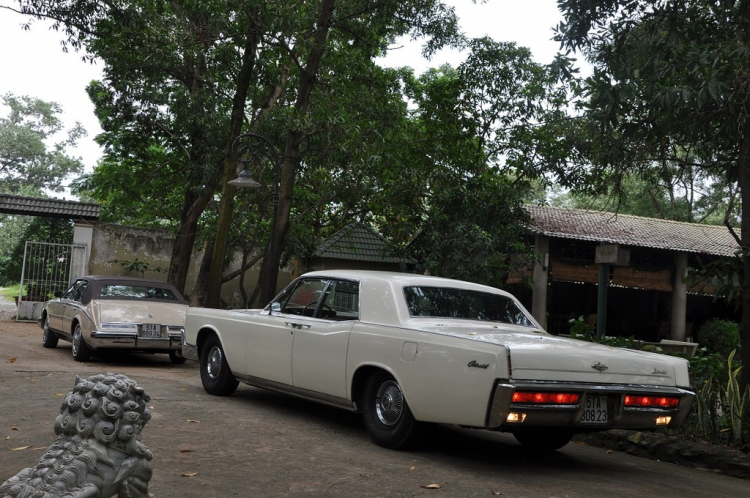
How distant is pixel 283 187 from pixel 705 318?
62.6 feet

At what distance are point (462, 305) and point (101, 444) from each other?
418 centimetres

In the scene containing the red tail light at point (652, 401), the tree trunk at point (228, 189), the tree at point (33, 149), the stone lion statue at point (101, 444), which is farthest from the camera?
the tree at point (33, 149)

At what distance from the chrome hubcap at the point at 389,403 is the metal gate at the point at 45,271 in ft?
54.8

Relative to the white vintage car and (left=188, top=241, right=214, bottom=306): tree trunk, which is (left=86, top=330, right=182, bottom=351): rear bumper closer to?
the white vintage car

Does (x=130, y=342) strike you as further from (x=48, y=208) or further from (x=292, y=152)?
(x=48, y=208)

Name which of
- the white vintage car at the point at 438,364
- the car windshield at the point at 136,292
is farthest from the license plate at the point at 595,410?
the car windshield at the point at 136,292

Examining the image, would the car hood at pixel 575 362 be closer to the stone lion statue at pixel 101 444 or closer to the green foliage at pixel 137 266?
the stone lion statue at pixel 101 444

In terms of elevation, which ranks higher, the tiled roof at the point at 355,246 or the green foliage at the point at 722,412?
the tiled roof at the point at 355,246

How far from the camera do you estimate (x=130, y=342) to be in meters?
11.5

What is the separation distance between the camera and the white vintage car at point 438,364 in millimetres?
5535

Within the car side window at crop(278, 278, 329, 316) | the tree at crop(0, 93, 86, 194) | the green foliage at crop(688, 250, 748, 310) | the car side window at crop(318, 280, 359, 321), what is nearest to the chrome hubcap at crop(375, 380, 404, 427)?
the car side window at crop(318, 280, 359, 321)

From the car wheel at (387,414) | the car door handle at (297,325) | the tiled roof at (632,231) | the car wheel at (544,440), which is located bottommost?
the car wheel at (544,440)

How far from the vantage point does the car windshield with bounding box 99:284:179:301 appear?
1259 cm

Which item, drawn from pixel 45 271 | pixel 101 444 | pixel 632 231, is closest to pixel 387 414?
pixel 101 444
